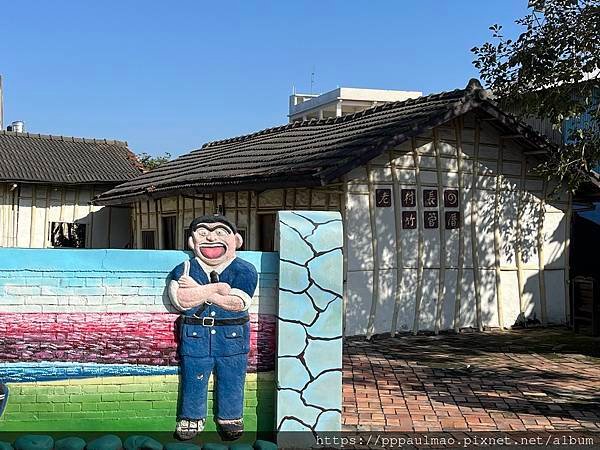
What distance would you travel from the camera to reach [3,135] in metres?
20.5

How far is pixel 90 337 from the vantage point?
5500mm

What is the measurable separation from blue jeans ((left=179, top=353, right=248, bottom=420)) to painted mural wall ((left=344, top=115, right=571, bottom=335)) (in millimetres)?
5376

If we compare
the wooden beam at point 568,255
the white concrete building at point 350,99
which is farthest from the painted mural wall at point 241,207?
the white concrete building at point 350,99

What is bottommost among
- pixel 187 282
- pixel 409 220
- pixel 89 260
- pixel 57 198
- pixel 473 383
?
pixel 473 383

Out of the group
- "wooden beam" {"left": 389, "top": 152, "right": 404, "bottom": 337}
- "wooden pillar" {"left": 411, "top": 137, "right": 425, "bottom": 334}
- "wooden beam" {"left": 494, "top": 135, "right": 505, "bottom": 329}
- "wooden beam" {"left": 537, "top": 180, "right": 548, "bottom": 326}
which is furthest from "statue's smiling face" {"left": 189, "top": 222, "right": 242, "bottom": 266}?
"wooden beam" {"left": 537, "top": 180, "right": 548, "bottom": 326}

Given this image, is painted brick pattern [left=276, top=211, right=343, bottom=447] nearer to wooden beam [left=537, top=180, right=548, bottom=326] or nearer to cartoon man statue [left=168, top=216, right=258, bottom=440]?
cartoon man statue [left=168, top=216, right=258, bottom=440]

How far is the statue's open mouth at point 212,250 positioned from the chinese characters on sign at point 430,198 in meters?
6.64

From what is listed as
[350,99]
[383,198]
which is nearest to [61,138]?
[383,198]

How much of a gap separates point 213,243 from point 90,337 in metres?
1.22

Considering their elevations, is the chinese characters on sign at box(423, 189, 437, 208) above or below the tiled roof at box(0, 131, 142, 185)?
below

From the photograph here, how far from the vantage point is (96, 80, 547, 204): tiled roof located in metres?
10.5

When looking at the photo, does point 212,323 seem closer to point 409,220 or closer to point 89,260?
point 89,260

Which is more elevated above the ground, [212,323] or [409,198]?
[409,198]

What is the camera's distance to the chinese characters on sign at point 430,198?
11617 millimetres
